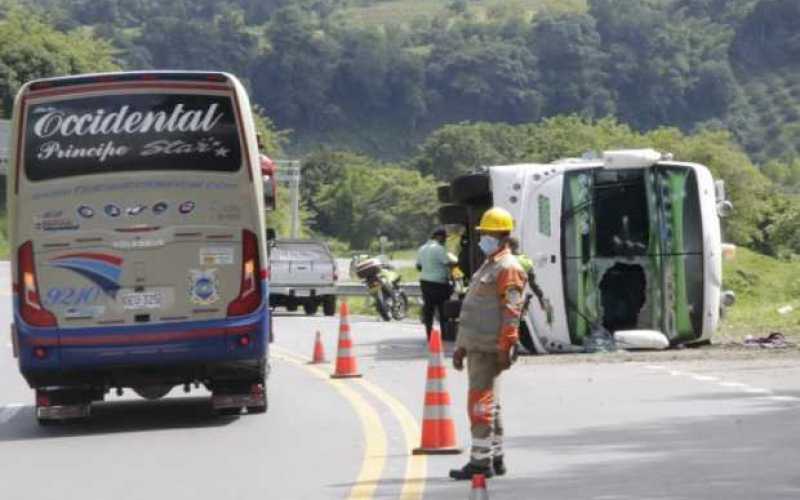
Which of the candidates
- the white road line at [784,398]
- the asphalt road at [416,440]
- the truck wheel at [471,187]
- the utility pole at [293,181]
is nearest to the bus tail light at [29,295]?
the asphalt road at [416,440]

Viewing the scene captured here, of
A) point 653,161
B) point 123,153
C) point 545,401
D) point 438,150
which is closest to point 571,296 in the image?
point 653,161

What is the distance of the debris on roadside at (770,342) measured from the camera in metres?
25.0

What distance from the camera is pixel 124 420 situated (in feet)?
58.4

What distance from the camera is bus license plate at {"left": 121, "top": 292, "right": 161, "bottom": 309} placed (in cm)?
1655

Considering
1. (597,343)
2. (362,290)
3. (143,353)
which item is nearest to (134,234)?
(143,353)

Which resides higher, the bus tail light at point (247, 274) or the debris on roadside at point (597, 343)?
the bus tail light at point (247, 274)

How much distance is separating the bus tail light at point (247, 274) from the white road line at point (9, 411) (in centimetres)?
292

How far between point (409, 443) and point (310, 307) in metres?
26.8

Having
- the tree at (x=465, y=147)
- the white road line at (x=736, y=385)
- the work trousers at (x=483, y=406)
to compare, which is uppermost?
the tree at (x=465, y=147)

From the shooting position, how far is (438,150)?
154625 mm

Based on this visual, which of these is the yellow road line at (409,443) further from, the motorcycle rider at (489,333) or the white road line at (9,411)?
the white road line at (9,411)

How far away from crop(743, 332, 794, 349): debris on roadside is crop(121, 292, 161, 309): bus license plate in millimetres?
10812

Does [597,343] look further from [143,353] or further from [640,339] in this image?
[143,353]

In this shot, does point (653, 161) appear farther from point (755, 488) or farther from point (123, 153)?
point (755, 488)
